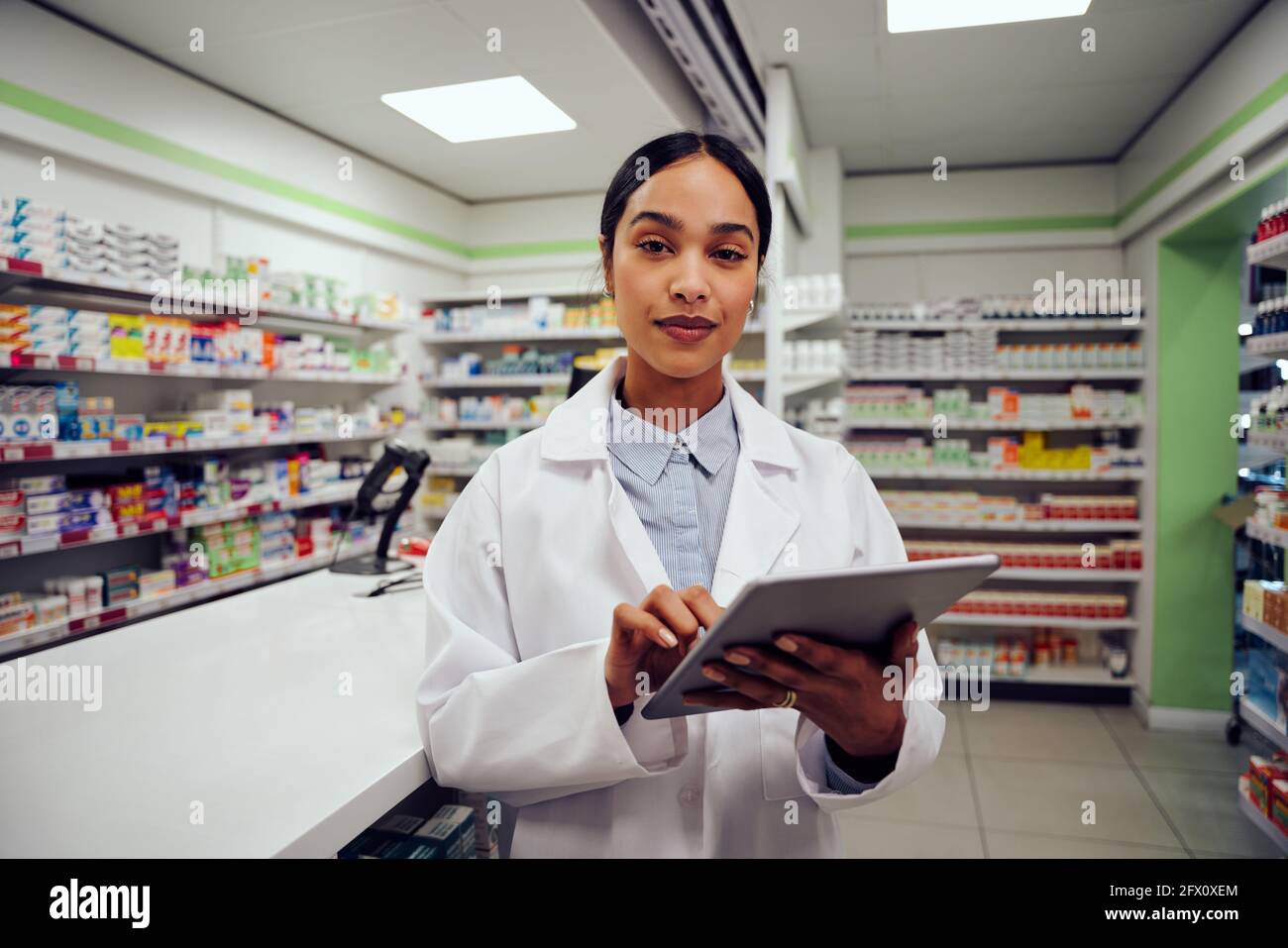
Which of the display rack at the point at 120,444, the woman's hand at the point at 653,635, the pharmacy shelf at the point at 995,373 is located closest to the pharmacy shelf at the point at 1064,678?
the pharmacy shelf at the point at 995,373

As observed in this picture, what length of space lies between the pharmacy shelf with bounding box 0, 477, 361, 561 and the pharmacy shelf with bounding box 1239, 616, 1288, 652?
15.5 ft

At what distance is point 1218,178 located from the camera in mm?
4023


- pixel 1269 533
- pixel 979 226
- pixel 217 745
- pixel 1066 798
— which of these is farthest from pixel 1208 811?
pixel 217 745

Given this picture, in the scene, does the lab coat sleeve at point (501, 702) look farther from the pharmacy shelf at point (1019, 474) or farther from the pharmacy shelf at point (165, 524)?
the pharmacy shelf at point (1019, 474)

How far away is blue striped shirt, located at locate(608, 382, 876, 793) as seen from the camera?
1229 millimetres

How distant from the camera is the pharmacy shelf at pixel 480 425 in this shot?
20.0 ft

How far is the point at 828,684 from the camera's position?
935 mm

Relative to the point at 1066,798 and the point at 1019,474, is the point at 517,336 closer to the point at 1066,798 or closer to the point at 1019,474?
the point at 1019,474

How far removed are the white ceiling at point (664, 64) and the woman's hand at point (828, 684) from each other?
3499 millimetres

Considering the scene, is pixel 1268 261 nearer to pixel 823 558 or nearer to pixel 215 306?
pixel 823 558

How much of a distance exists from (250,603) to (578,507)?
1.52m

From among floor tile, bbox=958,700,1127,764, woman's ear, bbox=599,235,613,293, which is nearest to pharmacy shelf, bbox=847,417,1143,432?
floor tile, bbox=958,700,1127,764

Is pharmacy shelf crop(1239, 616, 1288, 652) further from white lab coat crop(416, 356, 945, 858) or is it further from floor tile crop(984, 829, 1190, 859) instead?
white lab coat crop(416, 356, 945, 858)

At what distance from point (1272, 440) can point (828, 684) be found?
284 centimetres
